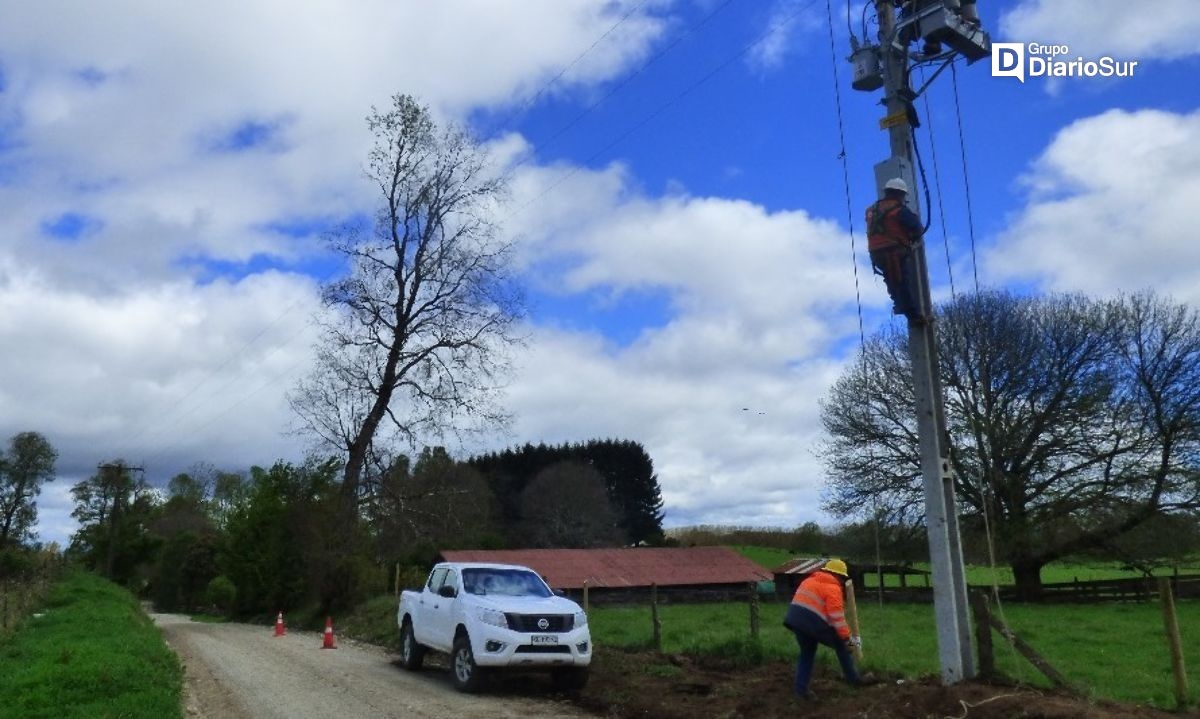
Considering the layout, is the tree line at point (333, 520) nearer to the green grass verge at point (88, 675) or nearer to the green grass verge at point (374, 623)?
the green grass verge at point (374, 623)

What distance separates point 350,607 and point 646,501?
5373 centimetres

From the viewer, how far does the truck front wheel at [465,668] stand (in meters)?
13.2

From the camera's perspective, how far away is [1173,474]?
35156 millimetres

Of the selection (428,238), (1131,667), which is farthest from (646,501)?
(1131,667)

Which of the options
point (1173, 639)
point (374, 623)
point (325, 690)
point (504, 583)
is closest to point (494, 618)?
point (504, 583)

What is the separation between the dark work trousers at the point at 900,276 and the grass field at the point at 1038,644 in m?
3.80

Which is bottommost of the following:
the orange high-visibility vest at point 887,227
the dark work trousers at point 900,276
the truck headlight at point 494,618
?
the truck headlight at point 494,618

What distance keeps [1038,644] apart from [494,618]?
13.4 m

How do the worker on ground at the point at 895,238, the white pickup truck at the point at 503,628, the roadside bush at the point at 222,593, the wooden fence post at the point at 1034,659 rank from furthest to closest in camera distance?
the roadside bush at the point at 222,593
the white pickup truck at the point at 503,628
the worker on ground at the point at 895,238
the wooden fence post at the point at 1034,659

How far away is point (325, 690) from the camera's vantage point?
13.5 meters

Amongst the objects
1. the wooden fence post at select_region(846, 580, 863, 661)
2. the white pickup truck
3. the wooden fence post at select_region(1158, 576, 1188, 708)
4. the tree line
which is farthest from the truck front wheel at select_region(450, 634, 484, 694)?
the tree line

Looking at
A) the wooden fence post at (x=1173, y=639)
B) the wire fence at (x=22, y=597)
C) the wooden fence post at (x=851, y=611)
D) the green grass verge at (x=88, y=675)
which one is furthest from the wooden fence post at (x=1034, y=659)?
the wire fence at (x=22, y=597)

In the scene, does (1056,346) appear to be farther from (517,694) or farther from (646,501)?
(646,501)

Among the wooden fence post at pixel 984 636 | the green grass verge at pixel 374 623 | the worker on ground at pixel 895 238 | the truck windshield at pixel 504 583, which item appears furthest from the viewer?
the green grass verge at pixel 374 623
